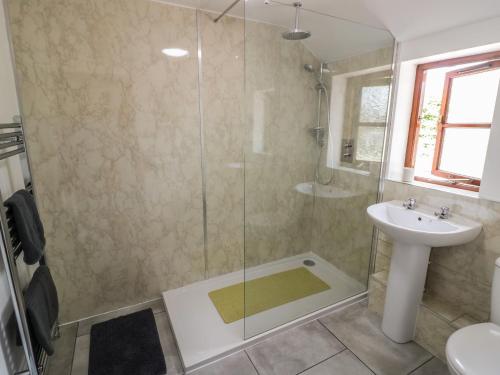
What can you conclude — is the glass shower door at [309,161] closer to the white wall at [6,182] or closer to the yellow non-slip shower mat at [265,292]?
the yellow non-slip shower mat at [265,292]

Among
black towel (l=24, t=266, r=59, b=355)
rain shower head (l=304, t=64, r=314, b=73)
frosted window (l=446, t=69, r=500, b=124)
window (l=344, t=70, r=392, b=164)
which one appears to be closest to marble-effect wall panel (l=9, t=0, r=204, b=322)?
black towel (l=24, t=266, r=59, b=355)

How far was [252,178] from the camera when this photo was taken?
2137 millimetres

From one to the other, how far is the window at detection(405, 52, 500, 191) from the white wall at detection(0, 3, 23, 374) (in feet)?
8.99

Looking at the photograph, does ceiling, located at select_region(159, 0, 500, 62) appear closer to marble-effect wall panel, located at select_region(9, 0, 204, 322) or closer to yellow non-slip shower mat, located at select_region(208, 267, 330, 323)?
marble-effect wall panel, located at select_region(9, 0, 204, 322)

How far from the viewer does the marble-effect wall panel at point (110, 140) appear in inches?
67.5

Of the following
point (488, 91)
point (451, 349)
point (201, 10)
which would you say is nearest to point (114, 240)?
point (201, 10)

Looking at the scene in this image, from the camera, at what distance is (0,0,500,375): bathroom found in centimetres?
168

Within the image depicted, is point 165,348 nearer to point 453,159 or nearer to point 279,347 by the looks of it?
point 279,347

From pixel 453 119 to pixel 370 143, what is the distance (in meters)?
0.59

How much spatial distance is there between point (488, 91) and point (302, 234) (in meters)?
1.79

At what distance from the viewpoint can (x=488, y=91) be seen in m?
1.78

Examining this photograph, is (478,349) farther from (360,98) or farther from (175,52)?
(175,52)

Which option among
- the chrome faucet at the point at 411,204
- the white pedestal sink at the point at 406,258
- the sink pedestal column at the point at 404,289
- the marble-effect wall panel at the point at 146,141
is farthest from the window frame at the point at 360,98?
the sink pedestal column at the point at 404,289

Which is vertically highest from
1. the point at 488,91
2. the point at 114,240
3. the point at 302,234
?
the point at 488,91
